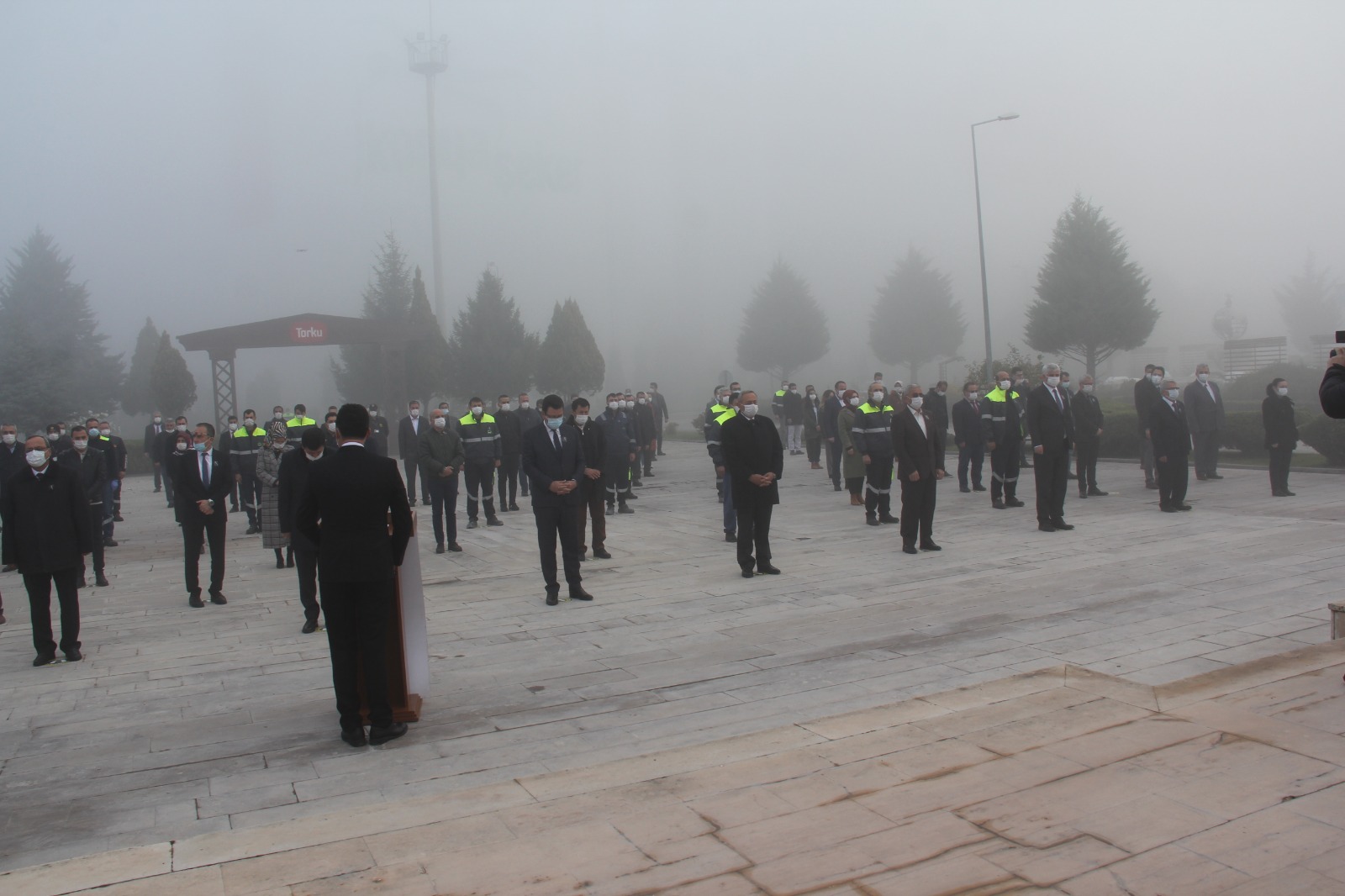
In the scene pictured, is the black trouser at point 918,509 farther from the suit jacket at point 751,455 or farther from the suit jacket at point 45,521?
the suit jacket at point 45,521

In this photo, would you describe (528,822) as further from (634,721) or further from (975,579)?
(975,579)

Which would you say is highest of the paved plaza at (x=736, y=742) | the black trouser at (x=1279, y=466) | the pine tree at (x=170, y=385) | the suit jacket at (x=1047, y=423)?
the pine tree at (x=170, y=385)

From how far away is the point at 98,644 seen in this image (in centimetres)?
895

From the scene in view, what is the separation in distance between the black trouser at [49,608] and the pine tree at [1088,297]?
2062 inches

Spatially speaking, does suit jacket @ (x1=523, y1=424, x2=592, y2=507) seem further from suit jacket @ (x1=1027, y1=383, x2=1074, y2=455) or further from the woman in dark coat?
the woman in dark coat

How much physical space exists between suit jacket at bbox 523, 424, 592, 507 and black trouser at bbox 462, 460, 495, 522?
6179 millimetres

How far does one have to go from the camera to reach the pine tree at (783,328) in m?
74.5

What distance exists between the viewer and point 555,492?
32.4 ft

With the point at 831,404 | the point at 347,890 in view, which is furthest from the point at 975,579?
the point at 831,404

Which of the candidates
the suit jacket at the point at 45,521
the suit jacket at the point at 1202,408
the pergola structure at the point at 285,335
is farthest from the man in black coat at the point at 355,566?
the pergola structure at the point at 285,335

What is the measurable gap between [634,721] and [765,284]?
71.8 meters

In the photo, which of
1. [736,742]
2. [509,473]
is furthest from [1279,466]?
[736,742]

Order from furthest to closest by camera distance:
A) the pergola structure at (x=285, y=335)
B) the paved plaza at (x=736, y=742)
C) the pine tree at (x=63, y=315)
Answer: the pine tree at (x=63, y=315) → the pergola structure at (x=285, y=335) → the paved plaza at (x=736, y=742)

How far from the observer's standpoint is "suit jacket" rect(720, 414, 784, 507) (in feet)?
35.6
